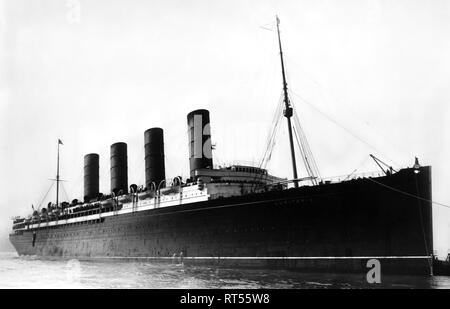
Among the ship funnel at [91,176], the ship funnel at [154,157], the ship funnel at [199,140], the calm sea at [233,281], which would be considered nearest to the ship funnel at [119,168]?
the ship funnel at [91,176]

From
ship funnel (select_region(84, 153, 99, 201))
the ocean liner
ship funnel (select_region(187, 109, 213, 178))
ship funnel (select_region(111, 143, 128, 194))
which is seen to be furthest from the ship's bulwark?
ship funnel (select_region(84, 153, 99, 201))

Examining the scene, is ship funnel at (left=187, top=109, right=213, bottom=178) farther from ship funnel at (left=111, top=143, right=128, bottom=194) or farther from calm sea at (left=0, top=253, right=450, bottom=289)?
ship funnel at (left=111, top=143, right=128, bottom=194)

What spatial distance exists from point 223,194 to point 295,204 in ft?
19.4

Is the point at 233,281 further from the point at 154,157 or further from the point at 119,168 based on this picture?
the point at 119,168

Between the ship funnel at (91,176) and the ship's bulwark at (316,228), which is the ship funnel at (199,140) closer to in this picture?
the ship's bulwark at (316,228)

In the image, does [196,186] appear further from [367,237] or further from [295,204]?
[367,237]

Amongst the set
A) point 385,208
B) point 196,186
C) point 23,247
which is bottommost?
point 23,247

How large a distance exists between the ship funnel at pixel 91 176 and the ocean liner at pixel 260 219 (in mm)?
5829

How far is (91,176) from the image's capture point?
39312mm

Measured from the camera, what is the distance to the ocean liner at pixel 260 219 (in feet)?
52.5

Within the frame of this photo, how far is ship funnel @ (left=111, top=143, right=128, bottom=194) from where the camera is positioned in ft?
114

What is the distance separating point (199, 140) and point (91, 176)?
58.2 feet
